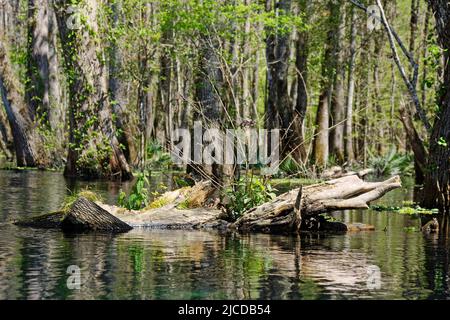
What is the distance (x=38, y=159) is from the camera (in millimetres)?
35312

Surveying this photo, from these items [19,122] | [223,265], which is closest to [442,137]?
[223,265]

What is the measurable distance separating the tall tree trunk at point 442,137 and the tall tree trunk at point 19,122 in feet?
62.8

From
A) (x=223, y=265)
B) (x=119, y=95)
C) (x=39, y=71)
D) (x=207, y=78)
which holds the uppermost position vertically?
(x=39, y=71)

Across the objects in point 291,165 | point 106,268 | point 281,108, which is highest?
point 281,108

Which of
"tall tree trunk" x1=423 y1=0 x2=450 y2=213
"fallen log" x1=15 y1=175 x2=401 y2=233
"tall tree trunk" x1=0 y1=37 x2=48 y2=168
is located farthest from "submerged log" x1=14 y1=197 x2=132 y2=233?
"tall tree trunk" x1=0 y1=37 x2=48 y2=168

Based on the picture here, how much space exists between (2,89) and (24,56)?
12.0 feet

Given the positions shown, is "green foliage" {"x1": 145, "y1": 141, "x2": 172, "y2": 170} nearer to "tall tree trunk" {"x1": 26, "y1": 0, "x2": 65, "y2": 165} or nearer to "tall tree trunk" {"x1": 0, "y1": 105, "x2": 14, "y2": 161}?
"tall tree trunk" {"x1": 26, "y1": 0, "x2": 65, "y2": 165}

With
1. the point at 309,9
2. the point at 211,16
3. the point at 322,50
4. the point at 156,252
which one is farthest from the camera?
the point at 322,50

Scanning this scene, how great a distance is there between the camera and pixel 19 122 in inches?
1383

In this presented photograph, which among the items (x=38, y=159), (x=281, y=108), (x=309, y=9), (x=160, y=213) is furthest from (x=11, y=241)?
(x=309, y=9)

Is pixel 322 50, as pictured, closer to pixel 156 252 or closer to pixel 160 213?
pixel 160 213

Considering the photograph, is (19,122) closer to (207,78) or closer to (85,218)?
(207,78)

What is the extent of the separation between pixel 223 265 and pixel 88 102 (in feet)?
58.7

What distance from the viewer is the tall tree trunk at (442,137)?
18828mm
